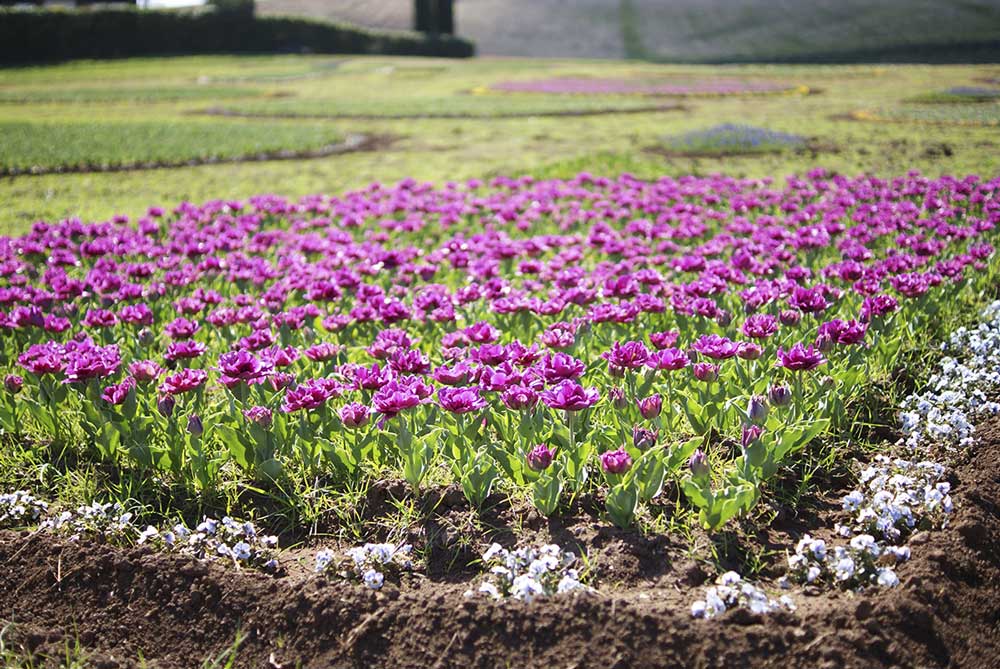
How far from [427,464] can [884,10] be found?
55.6 meters

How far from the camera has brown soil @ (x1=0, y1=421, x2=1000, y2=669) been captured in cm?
262

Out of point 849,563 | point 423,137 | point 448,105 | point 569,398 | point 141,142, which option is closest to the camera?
point 849,563

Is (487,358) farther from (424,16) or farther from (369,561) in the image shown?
(424,16)

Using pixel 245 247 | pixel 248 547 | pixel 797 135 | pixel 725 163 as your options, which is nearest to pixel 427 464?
pixel 248 547

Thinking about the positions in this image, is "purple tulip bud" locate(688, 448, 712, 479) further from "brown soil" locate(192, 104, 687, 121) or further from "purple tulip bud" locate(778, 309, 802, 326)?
"brown soil" locate(192, 104, 687, 121)

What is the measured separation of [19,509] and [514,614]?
2.31 meters

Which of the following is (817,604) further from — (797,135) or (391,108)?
(391,108)

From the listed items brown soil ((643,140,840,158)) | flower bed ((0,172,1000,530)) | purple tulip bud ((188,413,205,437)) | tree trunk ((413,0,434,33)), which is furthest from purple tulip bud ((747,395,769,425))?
tree trunk ((413,0,434,33))

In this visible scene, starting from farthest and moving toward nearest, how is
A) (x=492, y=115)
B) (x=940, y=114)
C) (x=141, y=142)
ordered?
(x=492, y=115)
(x=141, y=142)
(x=940, y=114)

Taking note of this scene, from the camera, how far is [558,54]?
56.8m

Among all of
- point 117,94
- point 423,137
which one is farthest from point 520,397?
point 117,94

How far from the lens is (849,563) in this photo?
2.86m

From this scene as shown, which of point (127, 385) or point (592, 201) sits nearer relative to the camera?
point (127, 385)

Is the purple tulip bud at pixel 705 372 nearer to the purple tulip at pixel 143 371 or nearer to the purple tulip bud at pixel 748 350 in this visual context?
the purple tulip bud at pixel 748 350
